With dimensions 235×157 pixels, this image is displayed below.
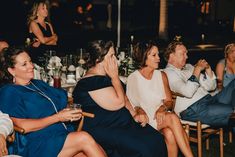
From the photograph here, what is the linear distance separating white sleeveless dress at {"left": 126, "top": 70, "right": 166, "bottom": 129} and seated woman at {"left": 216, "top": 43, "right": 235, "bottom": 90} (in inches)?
39.6

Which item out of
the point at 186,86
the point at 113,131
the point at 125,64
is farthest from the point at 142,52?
the point at 113,131

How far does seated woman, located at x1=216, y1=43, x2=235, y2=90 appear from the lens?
451cm

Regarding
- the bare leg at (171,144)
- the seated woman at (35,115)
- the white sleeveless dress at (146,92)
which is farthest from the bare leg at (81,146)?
the white sleeveless dress at (146,92)

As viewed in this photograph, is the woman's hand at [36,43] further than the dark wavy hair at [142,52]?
Yes

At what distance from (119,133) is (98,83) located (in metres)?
0.46

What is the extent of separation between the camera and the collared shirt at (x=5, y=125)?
8.37 feet

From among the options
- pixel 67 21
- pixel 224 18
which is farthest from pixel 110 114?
pixel 224 18

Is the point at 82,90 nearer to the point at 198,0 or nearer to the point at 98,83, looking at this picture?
the point at 98,83

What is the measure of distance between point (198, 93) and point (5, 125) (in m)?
2.18

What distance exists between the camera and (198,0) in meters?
26.2

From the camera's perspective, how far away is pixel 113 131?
10.4 feet

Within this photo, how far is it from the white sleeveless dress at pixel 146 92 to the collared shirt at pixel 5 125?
1.54 m

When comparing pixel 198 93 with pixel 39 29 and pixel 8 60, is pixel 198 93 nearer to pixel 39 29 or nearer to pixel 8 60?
pixel 8 60

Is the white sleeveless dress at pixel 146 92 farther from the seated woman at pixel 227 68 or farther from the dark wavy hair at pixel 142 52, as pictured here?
the seated woman at pixel 227 68
